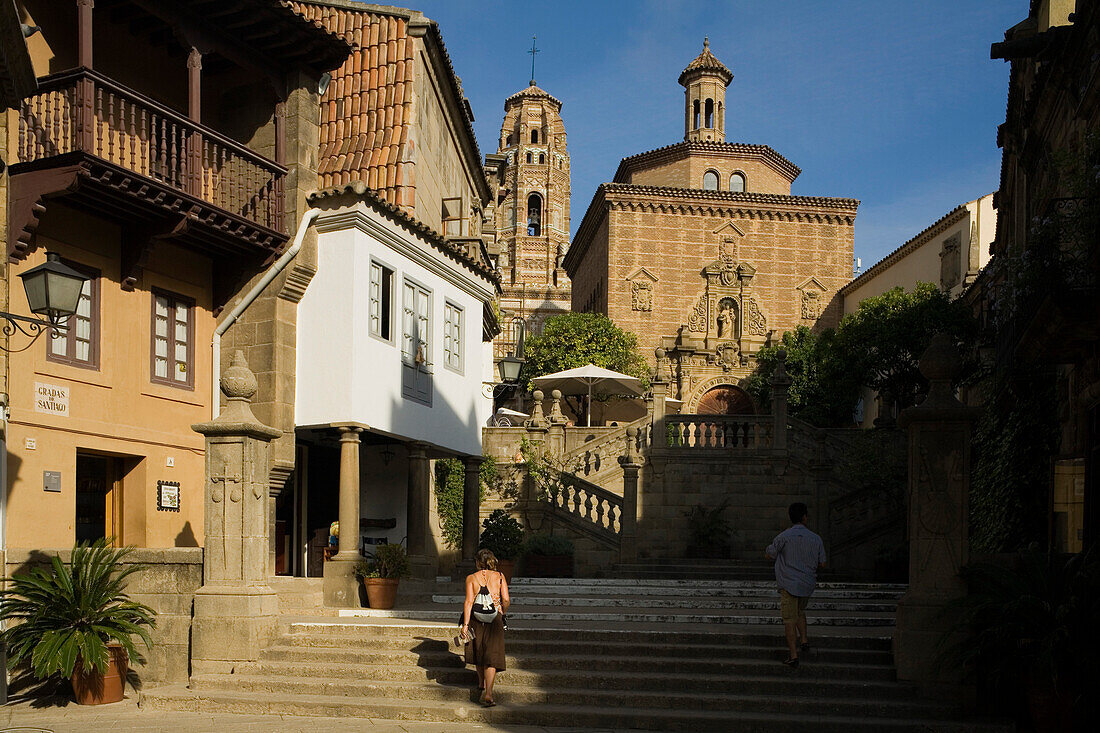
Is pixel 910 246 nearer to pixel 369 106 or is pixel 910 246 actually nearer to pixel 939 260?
pixel 939 260

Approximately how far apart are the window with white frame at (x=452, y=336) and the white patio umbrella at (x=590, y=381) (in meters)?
13.8

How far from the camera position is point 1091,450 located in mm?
13055

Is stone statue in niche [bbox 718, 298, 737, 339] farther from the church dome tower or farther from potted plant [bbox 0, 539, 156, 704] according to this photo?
potted plant [bbox 0, 539, 156, 704]

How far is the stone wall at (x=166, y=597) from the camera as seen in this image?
12766 millimetres

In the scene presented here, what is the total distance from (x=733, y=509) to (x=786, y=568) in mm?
17856

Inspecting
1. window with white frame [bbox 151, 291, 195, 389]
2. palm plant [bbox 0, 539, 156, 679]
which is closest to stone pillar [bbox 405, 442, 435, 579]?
window with white frame [bbox 151, 291, 195, 389]

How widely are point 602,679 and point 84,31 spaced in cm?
991

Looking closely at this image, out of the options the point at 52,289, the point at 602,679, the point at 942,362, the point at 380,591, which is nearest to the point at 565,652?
the point at 602,679

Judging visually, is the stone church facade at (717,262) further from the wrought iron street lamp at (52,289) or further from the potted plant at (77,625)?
the wrought iron street lamp at (52,289)

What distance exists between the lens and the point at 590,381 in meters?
36.3

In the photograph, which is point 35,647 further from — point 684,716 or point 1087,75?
point 1087,75

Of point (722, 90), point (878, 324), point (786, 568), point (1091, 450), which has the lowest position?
point (786, 568)

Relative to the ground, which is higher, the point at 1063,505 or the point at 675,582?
the point at 1063,505

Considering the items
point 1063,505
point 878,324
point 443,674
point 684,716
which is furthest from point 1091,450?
point 878,324
